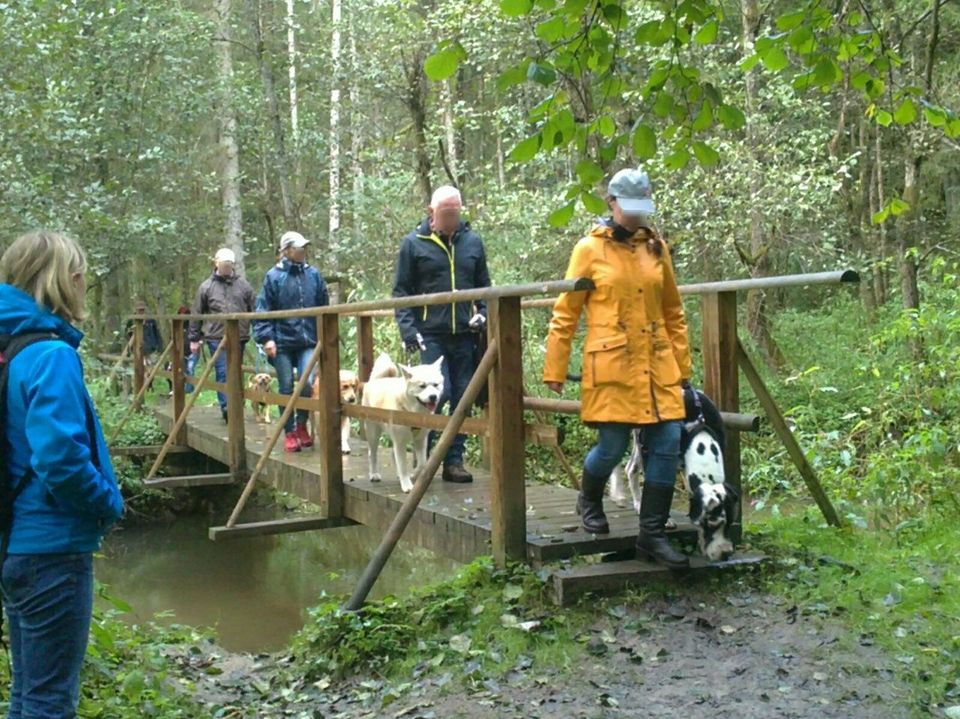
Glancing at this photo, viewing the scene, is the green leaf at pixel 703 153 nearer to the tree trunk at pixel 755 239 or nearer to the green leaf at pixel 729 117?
the green leaf at pixel 729 117

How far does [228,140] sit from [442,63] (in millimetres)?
18043

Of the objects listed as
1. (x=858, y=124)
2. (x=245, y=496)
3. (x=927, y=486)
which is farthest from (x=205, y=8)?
(x=927, y=486)

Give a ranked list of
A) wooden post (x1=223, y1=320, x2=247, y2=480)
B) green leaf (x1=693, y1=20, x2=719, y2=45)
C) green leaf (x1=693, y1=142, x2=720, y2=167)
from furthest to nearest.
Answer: wooden post (x1=223, y1=320, x2=247, y2=480) → green leaf (x1=693, y1=20, x2=719, y2=45) → green leaf (x1=693, y1=142, x2=720, y2=167)

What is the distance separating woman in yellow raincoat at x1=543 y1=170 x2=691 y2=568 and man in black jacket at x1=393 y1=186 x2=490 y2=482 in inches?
71.4

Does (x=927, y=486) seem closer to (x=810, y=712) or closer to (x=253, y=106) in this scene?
(x=810, y=712)

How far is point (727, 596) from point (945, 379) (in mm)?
4722

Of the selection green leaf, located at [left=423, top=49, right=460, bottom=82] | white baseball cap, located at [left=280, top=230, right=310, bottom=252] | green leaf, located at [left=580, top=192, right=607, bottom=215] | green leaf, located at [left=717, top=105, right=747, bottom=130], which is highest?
green leaf, located at [left=423, top=49, right=460, bottom=82]

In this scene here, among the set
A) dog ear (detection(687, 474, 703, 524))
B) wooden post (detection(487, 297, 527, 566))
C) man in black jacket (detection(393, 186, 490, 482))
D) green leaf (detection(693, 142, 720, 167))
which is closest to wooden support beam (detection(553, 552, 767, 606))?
dog ear (detection(687, 474, 703, 524))

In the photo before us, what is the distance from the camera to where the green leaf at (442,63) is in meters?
3.87

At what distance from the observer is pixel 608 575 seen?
16.5 ft

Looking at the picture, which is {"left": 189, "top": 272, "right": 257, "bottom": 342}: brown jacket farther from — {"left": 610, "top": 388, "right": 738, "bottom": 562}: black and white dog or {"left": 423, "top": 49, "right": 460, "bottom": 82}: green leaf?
{"left": 423, "top": 49, "right": 460, "bottom": 82}: green leaf

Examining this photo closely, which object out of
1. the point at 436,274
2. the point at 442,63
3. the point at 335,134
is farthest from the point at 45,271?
the point at 335,134

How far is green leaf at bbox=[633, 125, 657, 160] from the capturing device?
4.34 meters

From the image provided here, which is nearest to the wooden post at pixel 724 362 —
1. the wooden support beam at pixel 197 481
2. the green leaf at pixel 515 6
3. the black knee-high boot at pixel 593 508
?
the black knee-high boot at pixel 593 508
